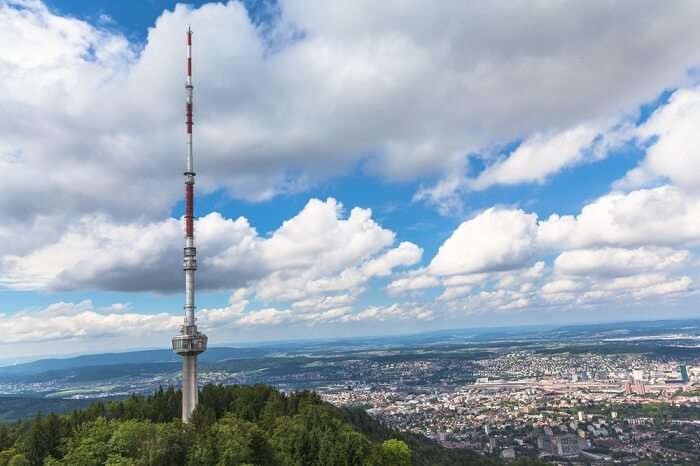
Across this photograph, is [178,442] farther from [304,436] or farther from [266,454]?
[304,436]

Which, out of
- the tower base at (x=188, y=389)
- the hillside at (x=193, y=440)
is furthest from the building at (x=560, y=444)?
the tower base at (x=188, y=389)

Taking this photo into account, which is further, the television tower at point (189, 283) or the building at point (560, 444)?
the building at point (560, 444)

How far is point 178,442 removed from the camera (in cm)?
5762

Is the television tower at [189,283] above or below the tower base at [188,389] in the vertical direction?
above

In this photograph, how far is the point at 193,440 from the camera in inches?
2335

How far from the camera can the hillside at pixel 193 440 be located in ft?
183

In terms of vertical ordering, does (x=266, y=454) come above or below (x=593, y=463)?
above

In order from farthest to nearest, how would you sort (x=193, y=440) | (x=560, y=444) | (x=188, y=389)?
(x=560, y=444) → (x=188, y=389) → (x=193, y=440)

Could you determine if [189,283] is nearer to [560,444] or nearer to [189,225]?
[189,225]

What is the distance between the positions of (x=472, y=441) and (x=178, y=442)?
15581 cm

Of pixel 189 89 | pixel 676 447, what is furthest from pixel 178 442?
pixel 676 447

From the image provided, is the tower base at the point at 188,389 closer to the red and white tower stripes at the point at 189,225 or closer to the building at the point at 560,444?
the red and white tower stripes at the point at 189,225

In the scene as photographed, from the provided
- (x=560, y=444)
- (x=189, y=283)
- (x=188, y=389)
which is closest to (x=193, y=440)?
(x=188, y=389)

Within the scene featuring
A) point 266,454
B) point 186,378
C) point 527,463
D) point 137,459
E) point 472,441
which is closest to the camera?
point 137,459
